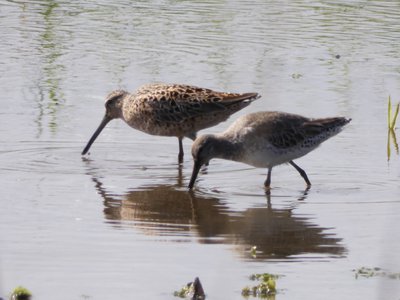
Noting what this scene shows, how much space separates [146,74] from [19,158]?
3248 millimetres

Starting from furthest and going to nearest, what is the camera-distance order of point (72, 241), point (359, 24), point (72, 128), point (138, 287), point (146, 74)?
point (359, 24) < point (146, 74) < point (72, 128) < point (72, 241) < point (138, 287)

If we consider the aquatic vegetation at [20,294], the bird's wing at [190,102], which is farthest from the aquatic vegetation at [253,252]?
the bird's wing at [190,102]

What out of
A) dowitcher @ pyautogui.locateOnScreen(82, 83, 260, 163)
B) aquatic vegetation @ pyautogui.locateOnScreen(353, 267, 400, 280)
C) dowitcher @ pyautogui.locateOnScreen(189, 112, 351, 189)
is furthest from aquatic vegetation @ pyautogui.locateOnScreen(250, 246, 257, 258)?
dowitcher @ pyautogui.locateOnScreen(82, 83, 260, 163)

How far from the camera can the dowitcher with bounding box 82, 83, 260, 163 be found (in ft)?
36.8

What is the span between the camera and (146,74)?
13.7 meters

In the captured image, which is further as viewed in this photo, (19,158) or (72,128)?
(72,128)

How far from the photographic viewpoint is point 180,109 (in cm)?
1130

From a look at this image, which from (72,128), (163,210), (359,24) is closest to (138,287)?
(163,210)

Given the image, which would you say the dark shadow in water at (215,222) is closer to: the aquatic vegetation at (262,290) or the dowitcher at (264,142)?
the dowitcher at (264,142)

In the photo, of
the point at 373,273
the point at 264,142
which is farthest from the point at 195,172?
the point at 373,273

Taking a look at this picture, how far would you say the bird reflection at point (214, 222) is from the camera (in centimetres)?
827

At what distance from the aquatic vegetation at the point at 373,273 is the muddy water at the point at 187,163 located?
0.07 m

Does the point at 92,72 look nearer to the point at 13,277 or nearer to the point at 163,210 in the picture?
the point at 163,210

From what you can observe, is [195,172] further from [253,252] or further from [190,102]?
[253,252]
